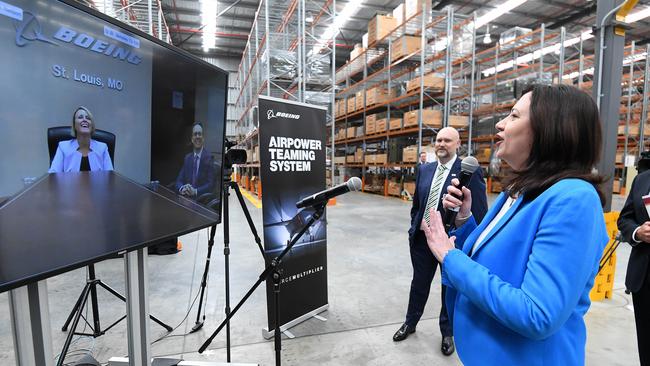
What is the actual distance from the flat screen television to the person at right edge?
242cm

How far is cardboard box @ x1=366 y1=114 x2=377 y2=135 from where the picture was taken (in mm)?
11992

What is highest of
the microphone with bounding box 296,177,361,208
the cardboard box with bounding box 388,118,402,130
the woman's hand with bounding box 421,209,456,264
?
the cardboard box with bounding box 388,118,402,130

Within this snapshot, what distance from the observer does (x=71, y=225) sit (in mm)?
972

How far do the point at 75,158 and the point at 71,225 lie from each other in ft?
0.65

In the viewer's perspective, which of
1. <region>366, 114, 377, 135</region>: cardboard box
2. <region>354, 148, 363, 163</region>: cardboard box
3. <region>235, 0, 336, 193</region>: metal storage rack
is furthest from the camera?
<region>354, 148, 363, 163</region>: cardboard box

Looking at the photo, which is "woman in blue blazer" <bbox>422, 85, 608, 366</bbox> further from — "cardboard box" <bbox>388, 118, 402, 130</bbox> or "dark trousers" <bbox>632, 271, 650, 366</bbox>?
"cardboard box" <bbox>388, 118, 402, 130</bbox>

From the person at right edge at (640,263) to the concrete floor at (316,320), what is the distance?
27.0 inches

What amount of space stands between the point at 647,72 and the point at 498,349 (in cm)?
1556

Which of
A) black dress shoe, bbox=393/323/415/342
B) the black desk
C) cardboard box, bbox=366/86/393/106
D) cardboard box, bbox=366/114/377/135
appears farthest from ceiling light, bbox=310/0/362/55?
the black desk

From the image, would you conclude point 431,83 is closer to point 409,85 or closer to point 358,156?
point 409,85

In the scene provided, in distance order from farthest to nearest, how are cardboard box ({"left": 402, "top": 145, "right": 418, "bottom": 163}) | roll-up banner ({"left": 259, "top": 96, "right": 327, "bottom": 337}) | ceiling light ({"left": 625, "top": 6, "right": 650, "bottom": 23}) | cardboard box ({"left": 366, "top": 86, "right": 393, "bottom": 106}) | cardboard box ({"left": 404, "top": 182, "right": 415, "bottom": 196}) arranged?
ceiling light ({"left": 625, "top": 6, "right": 650, "bottom": 23}) < cardboard box ({"left": 366, "top": 86, "right": 393, "bottom": 106}) < cardboard box ({"left": 404, "top": 182, "right": 415, "bottom": 196}) < cardboard box ({"left": 402, "top": 145, "right": 418, "bottom": 163}) < roll-up banner ({"left": 259, "top": 96, "right": 327, "bottom": 337})

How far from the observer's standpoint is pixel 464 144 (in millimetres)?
13086

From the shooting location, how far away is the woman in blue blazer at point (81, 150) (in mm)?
934

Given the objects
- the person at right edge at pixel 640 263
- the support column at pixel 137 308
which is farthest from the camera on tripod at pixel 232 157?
the person at right edge at pixel 640 263
